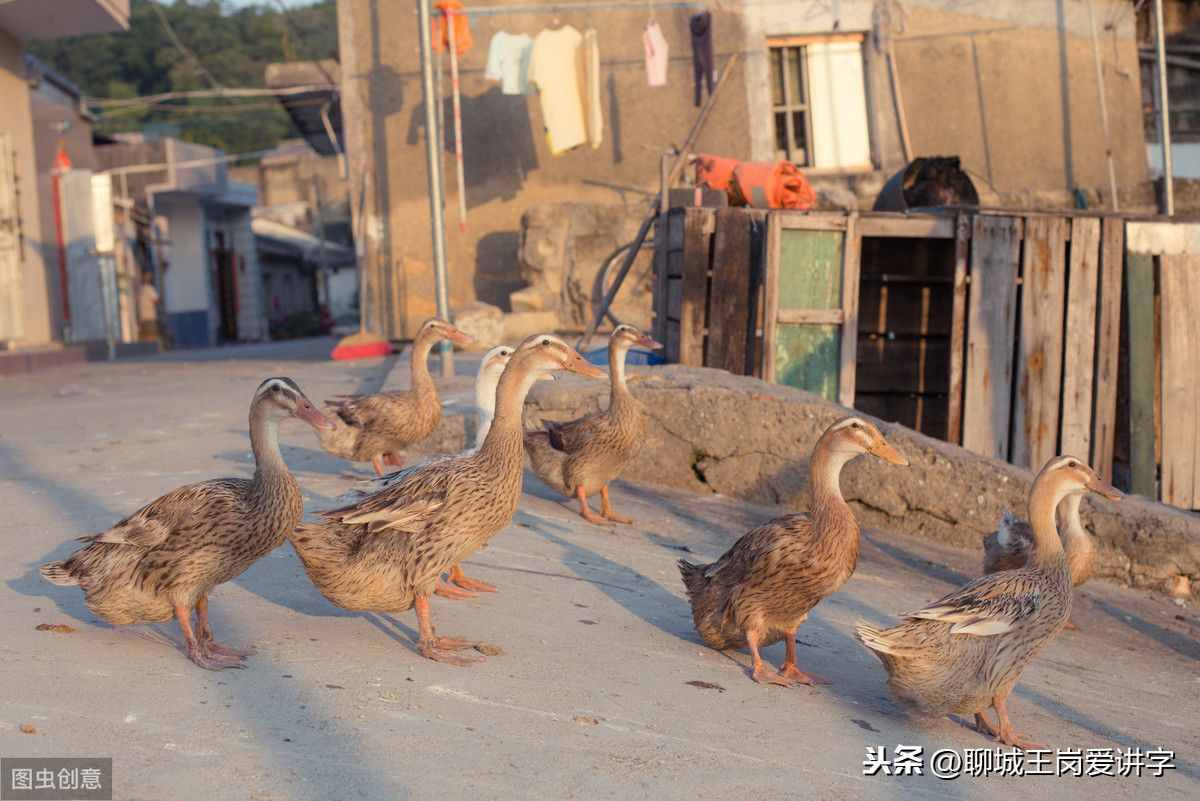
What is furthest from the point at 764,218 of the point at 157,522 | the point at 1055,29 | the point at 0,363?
the point at 0,363

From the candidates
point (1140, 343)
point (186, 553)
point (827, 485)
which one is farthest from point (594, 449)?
point (1140, 343)

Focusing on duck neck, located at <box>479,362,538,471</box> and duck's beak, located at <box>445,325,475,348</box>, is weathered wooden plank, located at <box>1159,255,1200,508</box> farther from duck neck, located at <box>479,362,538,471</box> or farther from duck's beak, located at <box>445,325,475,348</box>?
duck neck, located at <box>479,362,538,471</box>

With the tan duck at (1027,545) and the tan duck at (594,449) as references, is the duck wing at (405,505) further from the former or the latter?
the tan duck at (1027,545)

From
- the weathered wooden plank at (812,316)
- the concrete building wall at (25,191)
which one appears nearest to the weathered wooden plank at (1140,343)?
the weathered wooden plank at (812,316)

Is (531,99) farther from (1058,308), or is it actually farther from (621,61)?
(1058,308)

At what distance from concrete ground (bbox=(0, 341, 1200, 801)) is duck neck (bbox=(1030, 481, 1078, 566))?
668mm

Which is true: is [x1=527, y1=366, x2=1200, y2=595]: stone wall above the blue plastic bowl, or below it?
below

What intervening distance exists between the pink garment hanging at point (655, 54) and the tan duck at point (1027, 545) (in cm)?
961

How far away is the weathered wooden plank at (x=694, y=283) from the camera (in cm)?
995

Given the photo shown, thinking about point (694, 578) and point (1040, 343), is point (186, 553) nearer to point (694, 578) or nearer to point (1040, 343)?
point (694, 578)

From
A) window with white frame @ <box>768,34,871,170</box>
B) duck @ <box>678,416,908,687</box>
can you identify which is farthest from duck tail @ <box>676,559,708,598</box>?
window with white frame @ <box>768,34,871,170</box>

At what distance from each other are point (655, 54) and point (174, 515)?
38.9 feet

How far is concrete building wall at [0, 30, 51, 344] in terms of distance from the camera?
18906mm

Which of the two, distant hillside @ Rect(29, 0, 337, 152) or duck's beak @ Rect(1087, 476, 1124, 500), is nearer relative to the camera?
duck's beak @ Rect(1087, 476, 1124, 500)
